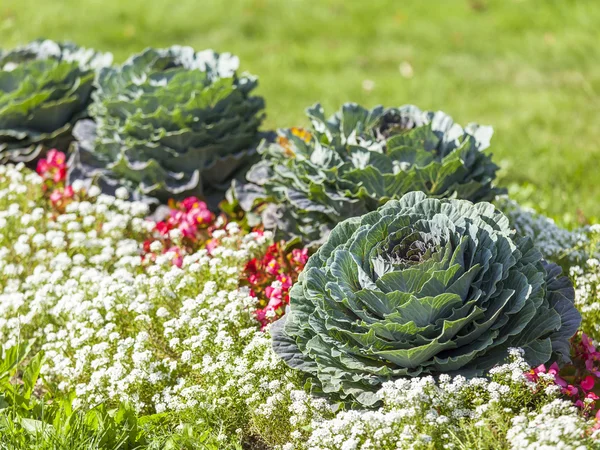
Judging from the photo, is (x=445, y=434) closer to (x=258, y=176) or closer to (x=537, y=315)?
(x=537, y=315)

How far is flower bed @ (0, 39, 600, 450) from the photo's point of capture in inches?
109

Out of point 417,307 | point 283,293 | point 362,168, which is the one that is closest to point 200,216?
point 283,293

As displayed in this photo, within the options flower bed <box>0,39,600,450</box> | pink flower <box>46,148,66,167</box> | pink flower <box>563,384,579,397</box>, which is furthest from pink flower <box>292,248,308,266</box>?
pink flower <box>46,148,66,167</box>

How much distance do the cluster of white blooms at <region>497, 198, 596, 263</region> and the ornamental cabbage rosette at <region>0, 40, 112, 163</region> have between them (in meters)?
3.22

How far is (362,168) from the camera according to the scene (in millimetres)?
3775

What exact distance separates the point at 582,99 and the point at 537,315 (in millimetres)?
5366

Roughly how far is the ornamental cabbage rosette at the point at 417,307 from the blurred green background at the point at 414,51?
338 centimetres

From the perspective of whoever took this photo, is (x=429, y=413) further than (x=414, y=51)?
No

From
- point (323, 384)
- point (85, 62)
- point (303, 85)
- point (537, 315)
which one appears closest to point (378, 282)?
point (323, 384)

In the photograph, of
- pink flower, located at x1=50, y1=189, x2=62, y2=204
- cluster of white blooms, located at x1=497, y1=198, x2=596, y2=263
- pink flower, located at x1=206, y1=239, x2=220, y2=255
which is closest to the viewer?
cluster of white blooms, located at x1=497, y1=198, x2=596, y2=263

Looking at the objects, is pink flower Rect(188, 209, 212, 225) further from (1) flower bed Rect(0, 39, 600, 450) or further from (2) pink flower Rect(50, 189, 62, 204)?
(2) pink flower Rect(50, 189, 62, 204)

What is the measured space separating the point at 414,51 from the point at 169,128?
16.5 ft

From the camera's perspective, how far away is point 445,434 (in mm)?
2594

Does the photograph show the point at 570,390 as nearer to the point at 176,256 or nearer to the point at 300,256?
the point at 300,256
